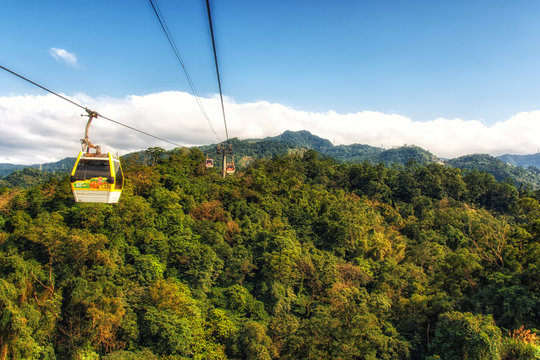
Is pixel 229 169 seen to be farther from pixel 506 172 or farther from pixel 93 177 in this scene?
pixel 506 172

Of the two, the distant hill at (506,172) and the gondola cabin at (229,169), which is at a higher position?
the gondola cabin at (229,169)

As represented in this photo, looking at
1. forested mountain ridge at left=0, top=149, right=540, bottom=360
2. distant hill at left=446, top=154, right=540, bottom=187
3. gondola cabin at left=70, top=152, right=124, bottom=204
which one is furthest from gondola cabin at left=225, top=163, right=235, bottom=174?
distant hill at left=446, top=154, right=540, bottom=187

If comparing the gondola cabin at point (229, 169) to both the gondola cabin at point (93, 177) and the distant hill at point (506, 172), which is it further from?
the distant hill at point (506, 172)

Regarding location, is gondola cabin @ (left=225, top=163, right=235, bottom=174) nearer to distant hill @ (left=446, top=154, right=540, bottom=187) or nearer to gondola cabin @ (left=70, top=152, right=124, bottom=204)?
gondola cabin @ (left=70, top=152, right=124, bottom=204)

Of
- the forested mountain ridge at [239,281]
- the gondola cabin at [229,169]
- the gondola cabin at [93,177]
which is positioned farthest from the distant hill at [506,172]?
the gondola cabin at [93,177]

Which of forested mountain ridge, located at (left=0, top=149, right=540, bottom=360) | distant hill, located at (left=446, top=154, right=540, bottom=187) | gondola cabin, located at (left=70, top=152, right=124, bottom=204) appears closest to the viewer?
gondola cabin, located at (left=70, top=152, right=124, bottom=204)

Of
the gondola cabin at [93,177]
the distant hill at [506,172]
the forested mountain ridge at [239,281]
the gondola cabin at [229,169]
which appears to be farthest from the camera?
the distant hill at [506,172]

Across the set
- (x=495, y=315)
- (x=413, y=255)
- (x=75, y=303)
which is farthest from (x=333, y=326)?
(x=413, y=255)
